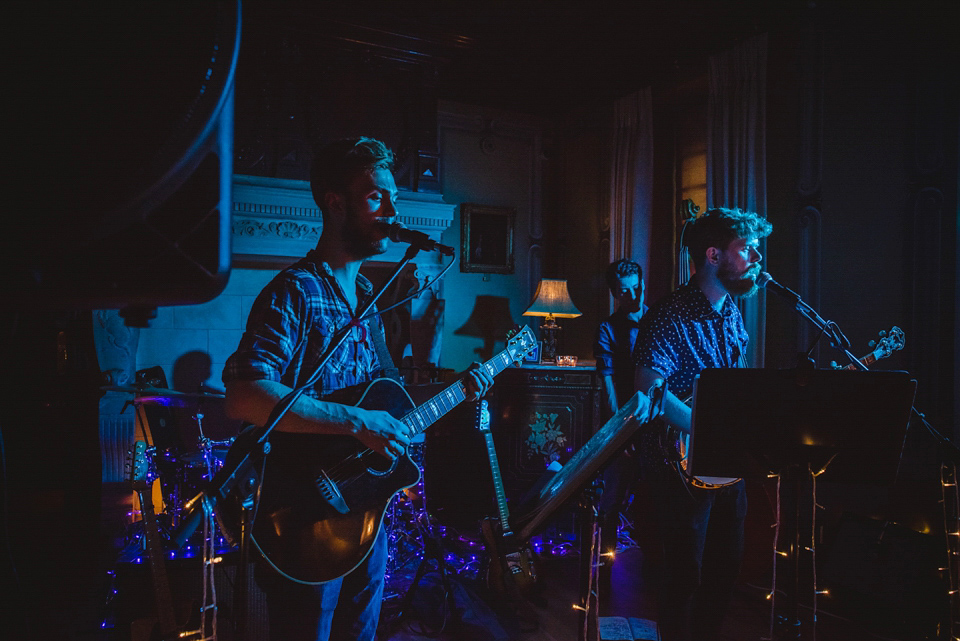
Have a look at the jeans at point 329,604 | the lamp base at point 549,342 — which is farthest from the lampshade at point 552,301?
the jeans at point 329,604

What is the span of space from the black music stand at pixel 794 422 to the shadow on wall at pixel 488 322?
4480 mm

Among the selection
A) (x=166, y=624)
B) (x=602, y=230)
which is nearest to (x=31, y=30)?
(x=166, y=624)

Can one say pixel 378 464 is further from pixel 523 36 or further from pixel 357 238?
pixel 523 36

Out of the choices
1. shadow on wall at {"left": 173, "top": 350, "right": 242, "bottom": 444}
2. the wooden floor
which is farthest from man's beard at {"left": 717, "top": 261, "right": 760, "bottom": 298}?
shadow on wall at {"left": 173, "top": 350, "right": 242, "bottom": 444}

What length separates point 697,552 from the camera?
209 centimetres

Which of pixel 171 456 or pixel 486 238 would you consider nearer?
pixel 171 456

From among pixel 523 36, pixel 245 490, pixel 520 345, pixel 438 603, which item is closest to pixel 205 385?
pixel 438 603

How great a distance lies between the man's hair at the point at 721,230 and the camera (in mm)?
2309

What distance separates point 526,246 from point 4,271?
616 centimetres

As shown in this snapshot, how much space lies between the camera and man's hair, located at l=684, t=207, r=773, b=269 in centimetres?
231

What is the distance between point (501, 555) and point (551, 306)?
8.34 ft

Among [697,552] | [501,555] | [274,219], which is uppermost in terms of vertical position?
[274,219]

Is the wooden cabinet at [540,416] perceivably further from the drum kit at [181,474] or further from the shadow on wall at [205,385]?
the shadow on wall at [205,385]

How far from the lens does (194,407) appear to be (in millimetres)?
4652
